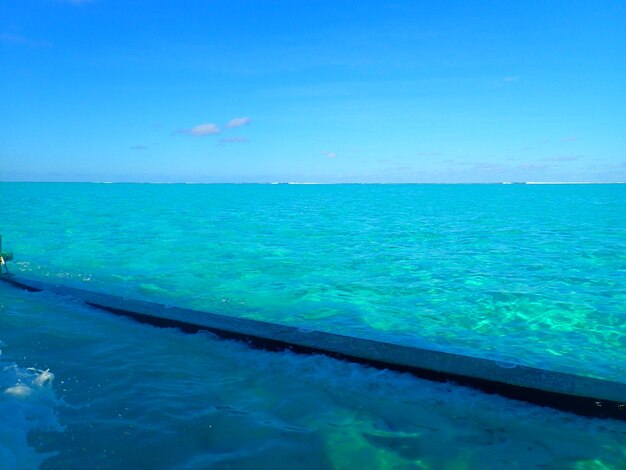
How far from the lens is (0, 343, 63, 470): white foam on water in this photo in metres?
3.36

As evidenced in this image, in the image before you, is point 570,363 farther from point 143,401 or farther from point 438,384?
point 143,401

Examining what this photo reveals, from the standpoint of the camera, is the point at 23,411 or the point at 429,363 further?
the point at 429,363

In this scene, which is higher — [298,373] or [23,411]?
[23,411]

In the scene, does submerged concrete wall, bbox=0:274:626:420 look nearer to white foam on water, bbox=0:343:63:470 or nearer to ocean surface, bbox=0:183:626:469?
ocean surface, bbox=0:183:626:469

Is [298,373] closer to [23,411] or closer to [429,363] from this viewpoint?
[429,363]

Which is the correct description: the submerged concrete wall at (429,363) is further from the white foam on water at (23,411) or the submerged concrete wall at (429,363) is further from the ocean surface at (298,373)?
the white foam on water at (23,411)

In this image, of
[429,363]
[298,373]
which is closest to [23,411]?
[298,373]

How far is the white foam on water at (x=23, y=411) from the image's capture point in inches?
132

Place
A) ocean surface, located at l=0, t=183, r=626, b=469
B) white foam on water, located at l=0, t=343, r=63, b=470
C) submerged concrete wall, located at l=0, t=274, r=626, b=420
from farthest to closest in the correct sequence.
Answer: submerged concrete wall, located at l=0, t=274, r=626, b=420, ocean surface, located at l=0, t=183, r=626, b=469, white foam on water, located at l=0, t=343, r=63, b=470

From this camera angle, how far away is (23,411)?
13.1ft

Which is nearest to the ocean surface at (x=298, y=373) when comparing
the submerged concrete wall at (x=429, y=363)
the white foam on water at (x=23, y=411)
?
the white foam on water at (x=23, y=411)

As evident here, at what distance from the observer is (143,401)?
171 inches

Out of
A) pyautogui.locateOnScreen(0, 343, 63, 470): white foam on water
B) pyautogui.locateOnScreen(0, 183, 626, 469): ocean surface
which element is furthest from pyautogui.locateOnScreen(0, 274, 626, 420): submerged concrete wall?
pyautogui.locateOnScreen(0, 343, 63, 470): white foam on water

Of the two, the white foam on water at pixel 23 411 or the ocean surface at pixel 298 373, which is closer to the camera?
the white foam on water at pixel 23 411
